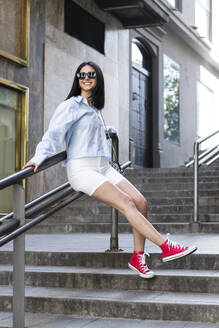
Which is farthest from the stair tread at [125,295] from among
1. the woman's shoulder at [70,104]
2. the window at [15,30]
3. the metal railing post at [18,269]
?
the window at [15,30]

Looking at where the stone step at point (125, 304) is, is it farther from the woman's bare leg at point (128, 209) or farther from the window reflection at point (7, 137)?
the window reflection at point (7, 137)

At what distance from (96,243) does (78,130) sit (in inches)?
89.8

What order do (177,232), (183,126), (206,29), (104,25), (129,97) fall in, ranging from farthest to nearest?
(206,29), (183,126), (129,97), (104,25), (177,232)

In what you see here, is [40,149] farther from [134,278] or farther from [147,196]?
[147,196]

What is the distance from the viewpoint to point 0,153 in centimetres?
1077

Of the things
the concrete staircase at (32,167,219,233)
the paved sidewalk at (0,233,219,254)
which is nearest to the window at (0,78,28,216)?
the concrete staircase at (32,167,219,233)

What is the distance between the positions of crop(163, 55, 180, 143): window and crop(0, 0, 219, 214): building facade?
0.10ft

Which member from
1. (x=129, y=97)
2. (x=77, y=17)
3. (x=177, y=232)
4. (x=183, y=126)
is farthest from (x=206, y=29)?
(x=177, y=232)


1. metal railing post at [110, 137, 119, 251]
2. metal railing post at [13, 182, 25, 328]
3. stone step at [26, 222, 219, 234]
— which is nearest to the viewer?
metal railing post at [13, 182, 25, 328]

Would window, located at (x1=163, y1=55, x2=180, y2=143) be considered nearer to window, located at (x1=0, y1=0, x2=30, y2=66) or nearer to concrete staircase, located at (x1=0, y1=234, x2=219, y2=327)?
window, located at (x1=0, y1=0, x2=30, y2=66)

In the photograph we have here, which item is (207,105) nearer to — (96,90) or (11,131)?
(11,131)

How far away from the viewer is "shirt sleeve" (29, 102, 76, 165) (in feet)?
14.8

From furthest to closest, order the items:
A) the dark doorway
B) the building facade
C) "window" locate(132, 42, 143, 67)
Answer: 1. "window" locate(132, 42, 143, 67)
2. the dark doorway
3. the building facade

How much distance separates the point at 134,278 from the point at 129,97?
11.4 m
